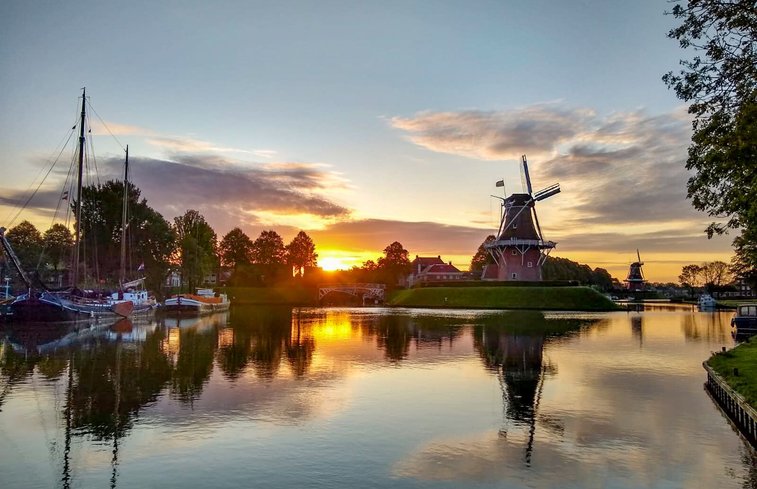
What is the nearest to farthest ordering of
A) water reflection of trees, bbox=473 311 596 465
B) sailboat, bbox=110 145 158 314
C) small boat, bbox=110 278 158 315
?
water reflection of trees, bbox=473 311 596 465 → small boat, bbox=110 278 158 315 → sailboat, bbox=110 145 158 314

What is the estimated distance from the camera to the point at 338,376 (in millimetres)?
32219

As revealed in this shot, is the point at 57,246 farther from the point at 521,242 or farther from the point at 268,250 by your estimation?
the point at 521,242

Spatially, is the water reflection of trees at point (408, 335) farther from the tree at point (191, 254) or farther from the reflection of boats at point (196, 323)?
the tree at point (191, 254)

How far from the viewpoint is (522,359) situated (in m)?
38.8

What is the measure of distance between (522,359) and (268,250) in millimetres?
140850

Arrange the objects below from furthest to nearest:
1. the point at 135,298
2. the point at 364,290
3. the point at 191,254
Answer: the point at 364,290
the point at 191,254
the point at 135,298

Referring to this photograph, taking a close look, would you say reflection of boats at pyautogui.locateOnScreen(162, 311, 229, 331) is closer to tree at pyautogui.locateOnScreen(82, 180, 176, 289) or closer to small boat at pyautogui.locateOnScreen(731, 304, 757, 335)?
tree at pyautogui.locateOnScreen(82, 180, 176, 289)

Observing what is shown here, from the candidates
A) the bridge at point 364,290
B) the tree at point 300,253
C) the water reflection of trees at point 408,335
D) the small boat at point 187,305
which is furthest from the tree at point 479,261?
the water reflection of trees at point 408,335

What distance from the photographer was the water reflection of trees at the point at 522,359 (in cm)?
2236

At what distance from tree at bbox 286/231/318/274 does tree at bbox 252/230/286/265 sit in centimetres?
255

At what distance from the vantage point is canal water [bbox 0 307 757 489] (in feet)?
53.1

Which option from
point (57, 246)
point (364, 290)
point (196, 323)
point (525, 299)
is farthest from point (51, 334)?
point (364, 290)

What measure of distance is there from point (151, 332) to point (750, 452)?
56.1 m

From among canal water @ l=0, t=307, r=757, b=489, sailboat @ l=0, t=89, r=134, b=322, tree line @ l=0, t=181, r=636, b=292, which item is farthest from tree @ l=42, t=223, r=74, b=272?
canal water @ l=0, t=307, r=757, b=489
